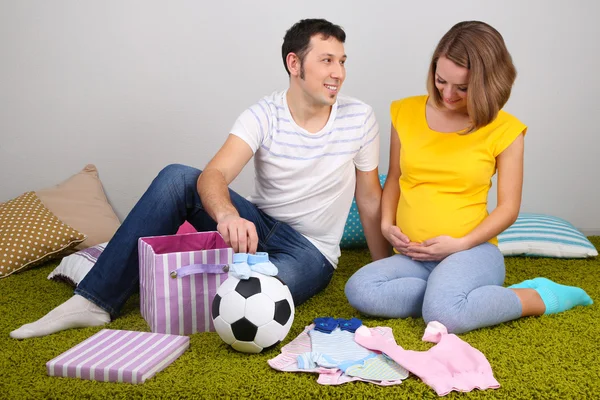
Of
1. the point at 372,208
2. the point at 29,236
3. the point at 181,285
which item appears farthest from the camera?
the point at 29,236

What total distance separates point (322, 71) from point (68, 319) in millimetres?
1034

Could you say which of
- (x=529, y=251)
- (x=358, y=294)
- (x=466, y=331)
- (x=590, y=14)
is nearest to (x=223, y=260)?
(x=358, y=294)

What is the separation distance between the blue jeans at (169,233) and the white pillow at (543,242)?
3.53 feet

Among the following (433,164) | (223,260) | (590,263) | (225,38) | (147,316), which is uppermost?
(225,38)

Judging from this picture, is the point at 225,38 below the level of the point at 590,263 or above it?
above

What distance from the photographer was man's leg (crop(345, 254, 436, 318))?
194 centimetres

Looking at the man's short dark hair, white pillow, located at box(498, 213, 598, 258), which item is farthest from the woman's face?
white pillow, located at box(498, 213, 598, 258)

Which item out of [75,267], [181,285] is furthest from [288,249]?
[75,267]

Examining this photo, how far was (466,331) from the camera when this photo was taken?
1.83 meters

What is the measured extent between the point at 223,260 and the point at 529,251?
60.2 inches

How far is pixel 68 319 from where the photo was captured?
1.86m

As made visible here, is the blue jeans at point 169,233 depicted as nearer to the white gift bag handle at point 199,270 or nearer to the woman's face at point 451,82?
the white gift bag handle at point 199,270

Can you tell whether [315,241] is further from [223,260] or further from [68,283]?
[68,283]

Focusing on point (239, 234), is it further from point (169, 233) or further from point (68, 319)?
point (68, 319)
